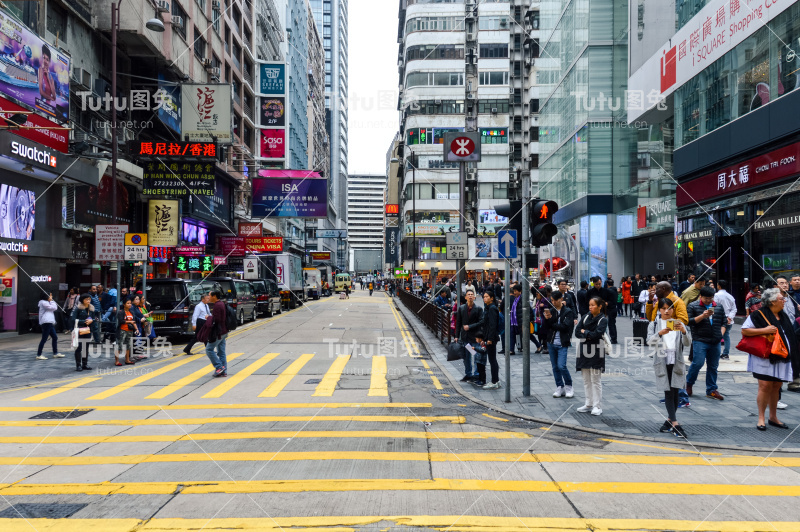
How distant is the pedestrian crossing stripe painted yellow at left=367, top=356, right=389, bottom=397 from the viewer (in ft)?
33.8

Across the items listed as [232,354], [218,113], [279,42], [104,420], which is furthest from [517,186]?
[104,420]

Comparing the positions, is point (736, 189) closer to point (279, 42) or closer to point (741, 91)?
point (741, 91)

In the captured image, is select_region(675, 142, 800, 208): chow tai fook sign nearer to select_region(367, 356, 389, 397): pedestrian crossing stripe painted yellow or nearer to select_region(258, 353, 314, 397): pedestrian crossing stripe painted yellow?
select_region(367, 356, 389, 397): pedestrian crossing stripe painted yellow

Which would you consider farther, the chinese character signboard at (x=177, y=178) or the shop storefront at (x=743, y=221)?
the chinese character signboard at (x=177, y=178)

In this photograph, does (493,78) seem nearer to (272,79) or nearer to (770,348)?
(272,79)

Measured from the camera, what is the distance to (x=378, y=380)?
11.7 meters

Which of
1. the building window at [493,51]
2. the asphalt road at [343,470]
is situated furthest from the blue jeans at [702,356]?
the building window at [493,51]

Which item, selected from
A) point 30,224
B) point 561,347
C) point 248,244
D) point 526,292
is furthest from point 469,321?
point 248,244

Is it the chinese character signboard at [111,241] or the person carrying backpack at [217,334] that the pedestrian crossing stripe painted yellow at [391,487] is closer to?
the person carrying backpack at [217,334]

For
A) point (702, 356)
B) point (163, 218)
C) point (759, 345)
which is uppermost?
point (163, 218)

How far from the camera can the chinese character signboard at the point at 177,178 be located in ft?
83.4

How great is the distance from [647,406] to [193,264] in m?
29.0

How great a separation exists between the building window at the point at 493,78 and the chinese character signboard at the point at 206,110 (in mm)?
47699

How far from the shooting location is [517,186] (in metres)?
72.4
